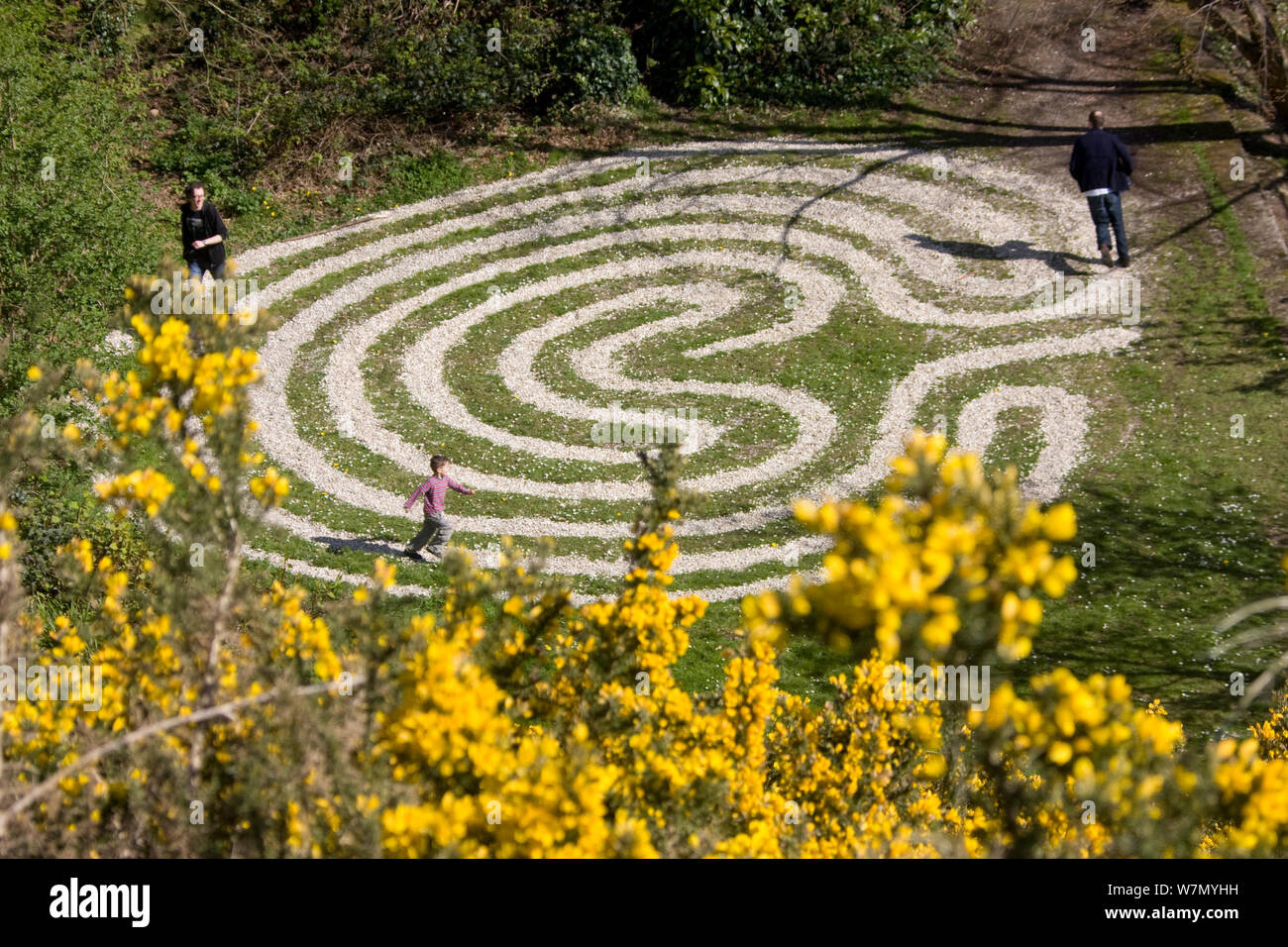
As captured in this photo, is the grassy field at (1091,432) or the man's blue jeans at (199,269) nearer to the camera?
the grassy field at (1091,432)

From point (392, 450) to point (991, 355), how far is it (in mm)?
10725

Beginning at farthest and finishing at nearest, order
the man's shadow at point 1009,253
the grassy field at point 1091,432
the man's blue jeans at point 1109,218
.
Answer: the man's shadow at point 1009,253 → the man's blue jeans at point 1109,218 → the grassy field at point 1091,432

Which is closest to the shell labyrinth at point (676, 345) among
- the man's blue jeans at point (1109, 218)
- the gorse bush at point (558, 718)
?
the man's blue jeans at point (1109, 218)

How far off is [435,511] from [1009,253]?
1354 centimetres

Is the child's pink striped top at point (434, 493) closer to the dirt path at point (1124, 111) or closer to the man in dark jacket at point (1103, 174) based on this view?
the man in dark jacket at point (1103, 174)

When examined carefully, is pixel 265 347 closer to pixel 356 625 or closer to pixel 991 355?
pixel 991 355

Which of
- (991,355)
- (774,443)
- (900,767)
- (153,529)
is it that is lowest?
(900,767)

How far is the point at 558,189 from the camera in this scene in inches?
1032

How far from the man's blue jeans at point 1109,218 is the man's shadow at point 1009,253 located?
57 cm

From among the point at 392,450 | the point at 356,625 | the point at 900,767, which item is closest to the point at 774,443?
the point at 392,450

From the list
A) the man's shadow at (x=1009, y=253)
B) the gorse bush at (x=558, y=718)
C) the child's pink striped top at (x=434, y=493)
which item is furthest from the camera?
the man's shadow at (x=1009, y=253)

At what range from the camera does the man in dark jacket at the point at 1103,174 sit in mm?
21375

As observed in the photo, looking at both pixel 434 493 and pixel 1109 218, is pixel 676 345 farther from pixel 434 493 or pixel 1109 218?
pixel 1109 218

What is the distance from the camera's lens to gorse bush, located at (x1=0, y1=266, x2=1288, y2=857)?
527 centimetres
